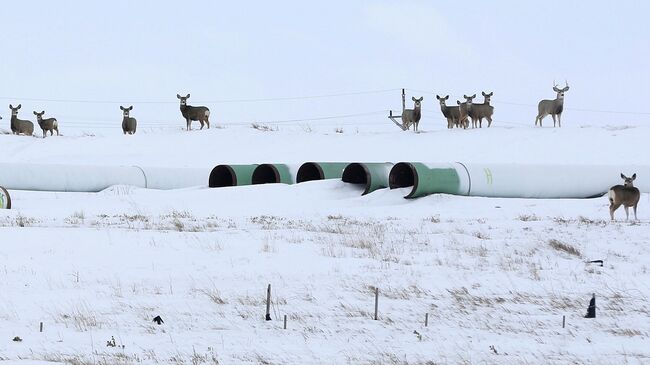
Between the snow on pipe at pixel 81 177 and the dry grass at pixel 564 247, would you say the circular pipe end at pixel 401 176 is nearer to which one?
the snow on pipe at pixel 81 177

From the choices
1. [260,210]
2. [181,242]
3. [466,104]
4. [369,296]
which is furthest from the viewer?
[466,104]

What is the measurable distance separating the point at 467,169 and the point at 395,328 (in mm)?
14650

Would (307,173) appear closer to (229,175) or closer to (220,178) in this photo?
(229,175)

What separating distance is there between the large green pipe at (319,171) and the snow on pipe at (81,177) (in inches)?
143

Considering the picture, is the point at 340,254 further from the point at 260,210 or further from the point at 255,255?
the point at 260,210

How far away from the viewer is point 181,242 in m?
13.4

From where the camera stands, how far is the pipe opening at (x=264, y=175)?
26859 mm

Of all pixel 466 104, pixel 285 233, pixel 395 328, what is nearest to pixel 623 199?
pixel 285 233

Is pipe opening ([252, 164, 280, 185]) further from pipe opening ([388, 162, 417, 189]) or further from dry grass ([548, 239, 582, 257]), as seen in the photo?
dry grass ([548, 239, 582, 257])

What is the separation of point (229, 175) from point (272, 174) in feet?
4.02

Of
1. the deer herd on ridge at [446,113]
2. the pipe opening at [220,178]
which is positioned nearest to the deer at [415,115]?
the deer herd on ridge at [446,113]

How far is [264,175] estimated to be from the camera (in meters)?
27.1

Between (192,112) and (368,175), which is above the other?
(192,112)

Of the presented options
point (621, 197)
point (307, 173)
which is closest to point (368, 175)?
point (307, 173)
